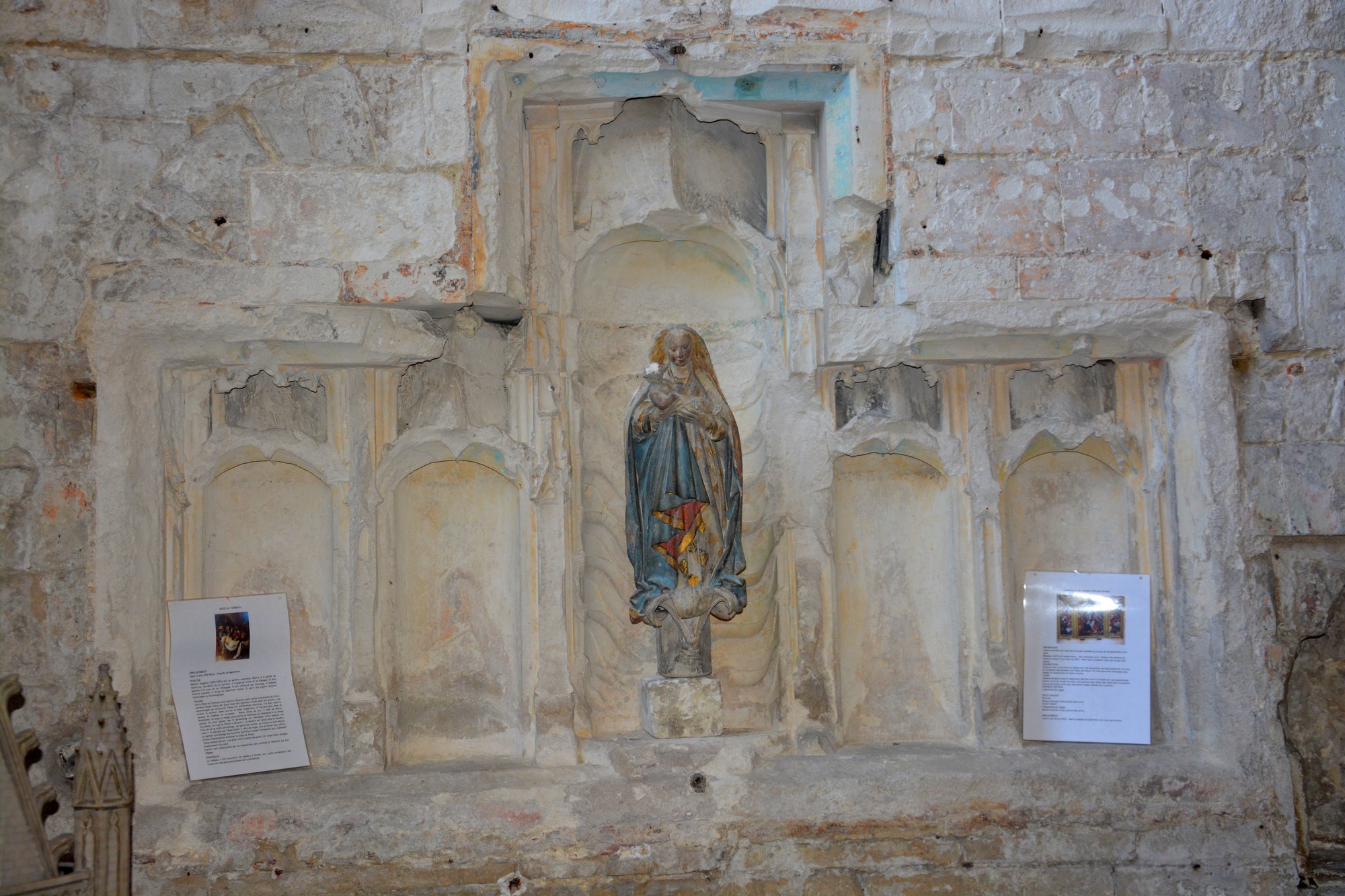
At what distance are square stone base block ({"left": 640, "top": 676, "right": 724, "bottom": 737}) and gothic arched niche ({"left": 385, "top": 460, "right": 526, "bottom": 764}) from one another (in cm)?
68

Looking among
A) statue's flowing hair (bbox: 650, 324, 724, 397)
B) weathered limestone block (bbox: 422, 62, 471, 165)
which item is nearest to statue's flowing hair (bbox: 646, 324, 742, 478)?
statue's flowing hair (bbox: 650, 324, 724, 397)

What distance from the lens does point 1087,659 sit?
561 centimetres

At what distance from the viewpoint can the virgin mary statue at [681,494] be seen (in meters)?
5.30

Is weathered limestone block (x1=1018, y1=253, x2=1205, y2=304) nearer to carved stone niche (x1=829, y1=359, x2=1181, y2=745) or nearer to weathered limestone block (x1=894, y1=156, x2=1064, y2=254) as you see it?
weathered limestone block (x1=894, y1=156, x2=1064, y2=254)

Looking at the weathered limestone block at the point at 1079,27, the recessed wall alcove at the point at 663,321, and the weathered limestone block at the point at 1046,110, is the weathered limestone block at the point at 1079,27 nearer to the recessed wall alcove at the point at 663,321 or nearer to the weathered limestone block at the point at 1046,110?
the weathered limestone block at the point at 1046,110

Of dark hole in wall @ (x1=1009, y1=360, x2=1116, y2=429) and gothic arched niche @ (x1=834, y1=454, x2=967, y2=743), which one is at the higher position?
dark hole in wall @ (x1=1009, y1=360, x2=1116, y2=429)

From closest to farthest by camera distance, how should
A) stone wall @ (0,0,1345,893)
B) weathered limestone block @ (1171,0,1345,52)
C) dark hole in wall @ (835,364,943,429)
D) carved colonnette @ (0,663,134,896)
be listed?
carved colonnette @ (0,663,134,896) → stone wall @ (0,0,1345,893) → weathered limestone block @ (1171,0,1345,52) → dark hole in wall @ (835,364,943,429)

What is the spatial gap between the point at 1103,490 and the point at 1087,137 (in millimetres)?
1720

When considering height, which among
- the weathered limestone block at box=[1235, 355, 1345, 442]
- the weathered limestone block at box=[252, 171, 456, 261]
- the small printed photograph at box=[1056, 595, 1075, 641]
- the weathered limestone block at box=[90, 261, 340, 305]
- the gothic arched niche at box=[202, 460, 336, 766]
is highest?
the weathered limestone block at box=[252, 171, 456, 261]

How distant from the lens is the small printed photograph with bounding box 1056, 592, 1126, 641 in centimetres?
562

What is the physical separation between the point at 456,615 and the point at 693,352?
1.71 m

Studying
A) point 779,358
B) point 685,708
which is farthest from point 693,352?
point 685,708

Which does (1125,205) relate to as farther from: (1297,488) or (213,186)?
(213,186)

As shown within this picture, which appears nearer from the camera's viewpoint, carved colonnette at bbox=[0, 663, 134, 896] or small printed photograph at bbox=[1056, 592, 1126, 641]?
carved colonnette at bbox=[0, 663, 134, 896]
